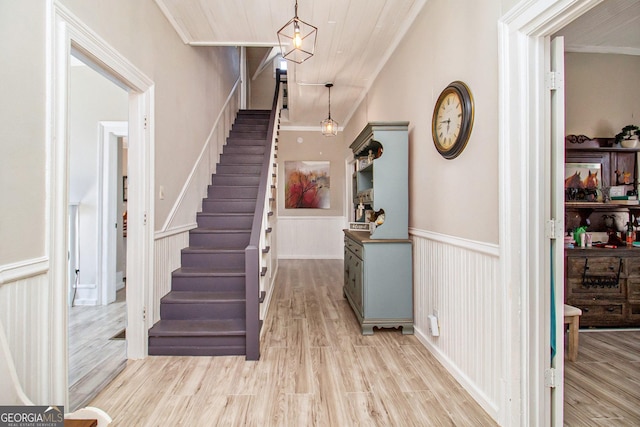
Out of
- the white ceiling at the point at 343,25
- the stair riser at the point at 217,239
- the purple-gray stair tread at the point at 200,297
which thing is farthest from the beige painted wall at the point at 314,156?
the purple-gray stair tread at the point at 200,297

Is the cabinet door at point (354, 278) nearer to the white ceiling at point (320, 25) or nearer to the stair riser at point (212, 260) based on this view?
the stair riser at point (212, 260)

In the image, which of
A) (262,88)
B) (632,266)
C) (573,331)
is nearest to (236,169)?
(573,331)

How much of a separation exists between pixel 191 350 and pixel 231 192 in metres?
2.25

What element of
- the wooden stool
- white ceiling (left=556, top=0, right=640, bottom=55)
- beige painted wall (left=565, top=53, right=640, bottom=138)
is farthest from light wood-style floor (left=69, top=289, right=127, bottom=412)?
beige painted wall (left=565, top=53, right=640, bottom=138)

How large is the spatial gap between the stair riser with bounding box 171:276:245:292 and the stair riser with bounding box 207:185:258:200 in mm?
1504

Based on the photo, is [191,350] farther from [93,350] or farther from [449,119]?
[449,119]

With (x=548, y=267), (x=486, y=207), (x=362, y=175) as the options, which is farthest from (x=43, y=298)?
(x=362, y=175)

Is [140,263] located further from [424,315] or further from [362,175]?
[362,175]

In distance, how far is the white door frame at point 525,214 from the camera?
1.66 metres

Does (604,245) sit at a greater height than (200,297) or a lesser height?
greater

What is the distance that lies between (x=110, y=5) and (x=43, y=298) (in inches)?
73.5

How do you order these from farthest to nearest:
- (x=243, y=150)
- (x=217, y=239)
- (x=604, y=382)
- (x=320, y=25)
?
(x=243, y=150), (x=217, y=239), (x=320, y=25), (x=604, y=382)

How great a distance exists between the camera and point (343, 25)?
126 inches

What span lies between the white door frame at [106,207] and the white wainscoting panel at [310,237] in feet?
12.4
